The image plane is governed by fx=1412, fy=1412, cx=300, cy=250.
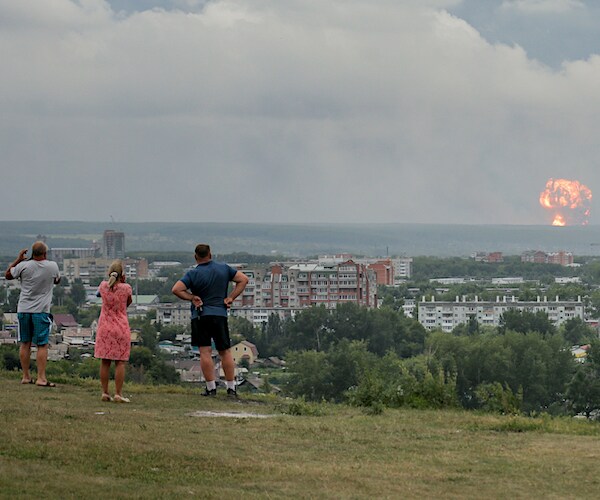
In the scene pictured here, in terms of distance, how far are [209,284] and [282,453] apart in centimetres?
405

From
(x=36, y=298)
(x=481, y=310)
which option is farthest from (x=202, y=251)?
(x=481, y=310)

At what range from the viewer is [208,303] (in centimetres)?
1352

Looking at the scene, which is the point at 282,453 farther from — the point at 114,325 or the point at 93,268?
the point at 93,268

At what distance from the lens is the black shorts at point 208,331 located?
1350cm

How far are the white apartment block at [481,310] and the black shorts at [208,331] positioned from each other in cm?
9029

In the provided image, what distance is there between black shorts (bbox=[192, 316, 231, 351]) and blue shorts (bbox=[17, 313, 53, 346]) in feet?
5.20

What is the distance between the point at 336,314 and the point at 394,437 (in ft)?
259

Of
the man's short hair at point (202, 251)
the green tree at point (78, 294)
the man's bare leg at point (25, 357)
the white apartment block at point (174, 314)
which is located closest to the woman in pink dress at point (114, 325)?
the man's short hair at point (202, 251)

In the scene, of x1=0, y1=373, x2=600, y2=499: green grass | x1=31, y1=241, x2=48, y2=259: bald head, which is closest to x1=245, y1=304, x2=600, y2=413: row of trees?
x1=0, y1=373, x2=600, y2=499: green grass

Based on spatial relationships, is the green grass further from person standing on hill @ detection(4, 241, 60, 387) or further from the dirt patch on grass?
person standing on hill @ detection(4, 241, 60, 387)

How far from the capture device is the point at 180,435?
1022 centimetres

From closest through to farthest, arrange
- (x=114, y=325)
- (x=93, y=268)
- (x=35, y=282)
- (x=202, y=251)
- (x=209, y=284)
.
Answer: (x=114, y=325) < (x=209, y=284) < (x=202, y=251) < (x=35, y=282) < (x=93, y=268)

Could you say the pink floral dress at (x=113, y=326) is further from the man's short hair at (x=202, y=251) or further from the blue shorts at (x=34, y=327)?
the blue shorts at (x=34, y=327)

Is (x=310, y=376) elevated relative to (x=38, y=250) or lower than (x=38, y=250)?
lower
